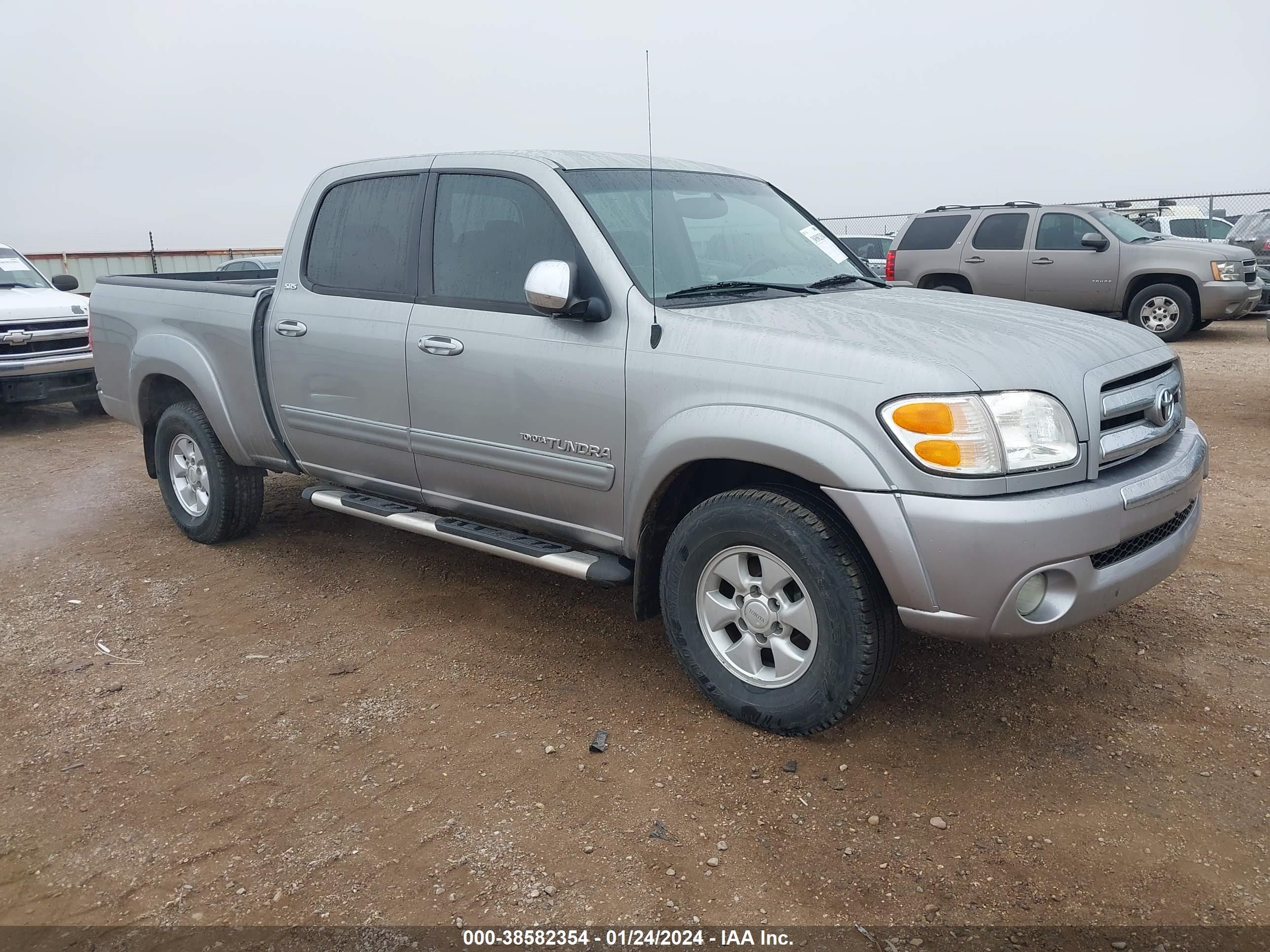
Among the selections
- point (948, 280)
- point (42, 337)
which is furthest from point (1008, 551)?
point (948, 280)

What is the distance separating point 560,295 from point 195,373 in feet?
8.53

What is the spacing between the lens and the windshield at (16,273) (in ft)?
34.0

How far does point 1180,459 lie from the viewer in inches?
131

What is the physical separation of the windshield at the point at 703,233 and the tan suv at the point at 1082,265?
8372 mm

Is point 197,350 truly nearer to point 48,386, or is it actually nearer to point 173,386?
point 173,386

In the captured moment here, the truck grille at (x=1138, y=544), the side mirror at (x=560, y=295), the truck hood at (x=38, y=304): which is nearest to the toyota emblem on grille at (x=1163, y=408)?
the truck grille at (x=1138, y=544)

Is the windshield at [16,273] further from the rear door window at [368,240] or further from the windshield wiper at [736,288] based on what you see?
the windshield wiper at [736,288]

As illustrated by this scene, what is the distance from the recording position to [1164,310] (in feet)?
42.0

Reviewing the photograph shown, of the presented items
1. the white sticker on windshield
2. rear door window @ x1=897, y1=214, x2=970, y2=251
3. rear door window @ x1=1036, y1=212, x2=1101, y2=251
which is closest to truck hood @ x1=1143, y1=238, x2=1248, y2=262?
rear door window @ x1=1036, y1=212, x2=1101, y2=251

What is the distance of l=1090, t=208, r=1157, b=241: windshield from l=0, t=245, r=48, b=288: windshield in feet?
40.3

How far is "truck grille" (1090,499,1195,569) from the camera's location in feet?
9.82

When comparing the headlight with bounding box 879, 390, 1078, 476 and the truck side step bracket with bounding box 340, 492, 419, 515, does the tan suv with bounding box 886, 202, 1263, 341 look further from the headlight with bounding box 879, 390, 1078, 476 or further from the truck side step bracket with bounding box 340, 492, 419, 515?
the headlight with bounding box 879, 390, 1078, 476

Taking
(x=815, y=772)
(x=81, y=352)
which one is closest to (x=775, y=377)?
(x=815, y=772)

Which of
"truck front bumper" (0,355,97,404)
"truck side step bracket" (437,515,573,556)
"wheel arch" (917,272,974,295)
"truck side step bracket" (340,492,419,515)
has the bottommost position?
"truck front bumper" (0,355,97,404)
